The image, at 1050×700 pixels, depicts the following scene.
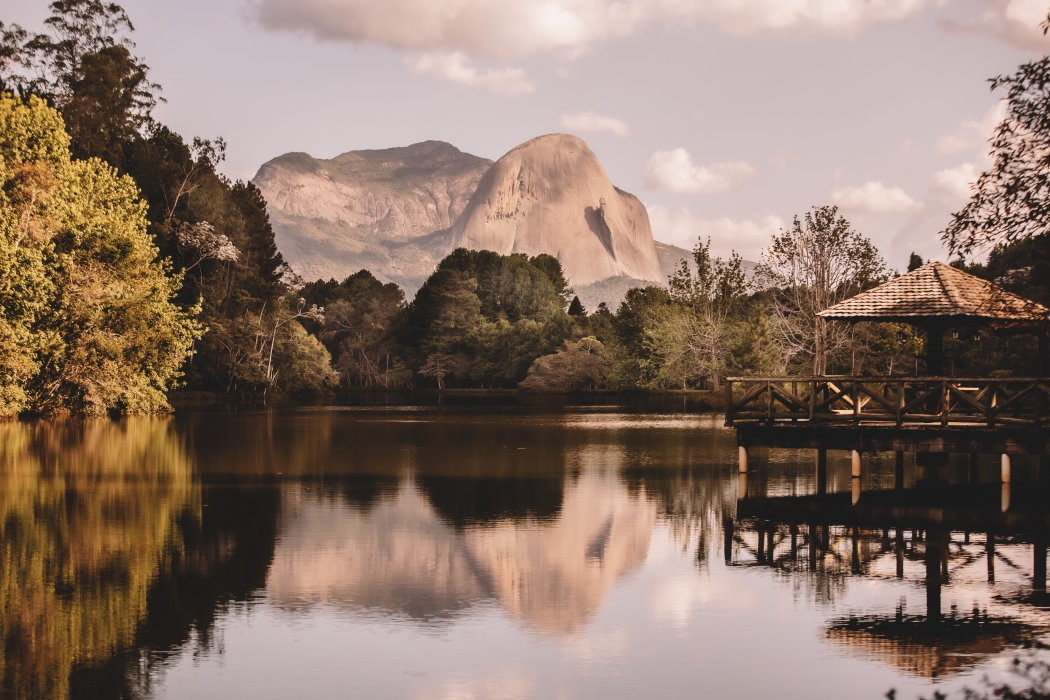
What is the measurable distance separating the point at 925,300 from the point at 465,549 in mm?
12176

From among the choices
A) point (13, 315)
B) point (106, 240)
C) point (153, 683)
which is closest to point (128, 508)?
point (153, 683)

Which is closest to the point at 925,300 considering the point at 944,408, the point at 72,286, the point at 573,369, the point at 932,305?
the point at 932,305

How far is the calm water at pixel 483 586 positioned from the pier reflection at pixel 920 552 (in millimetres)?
70

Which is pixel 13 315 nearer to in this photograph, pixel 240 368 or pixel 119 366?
pixel 119 366

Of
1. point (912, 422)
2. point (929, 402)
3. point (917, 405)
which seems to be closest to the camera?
point (917, 405)

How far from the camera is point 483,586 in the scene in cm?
1520

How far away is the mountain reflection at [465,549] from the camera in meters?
14.4

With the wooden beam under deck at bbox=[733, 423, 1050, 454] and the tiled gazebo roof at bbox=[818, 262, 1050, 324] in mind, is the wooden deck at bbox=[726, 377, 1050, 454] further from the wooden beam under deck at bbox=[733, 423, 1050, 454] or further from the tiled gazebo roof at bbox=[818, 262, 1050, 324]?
→ the tiled gazebo roof at bbox=[818, 262, 1050, 324]

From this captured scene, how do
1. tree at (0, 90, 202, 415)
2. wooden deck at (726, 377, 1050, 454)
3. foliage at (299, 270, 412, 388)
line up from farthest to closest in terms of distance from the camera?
foliage at (299, 270, 412, 388) < tree at (0, 90, 202, 415) < wooden deck at (726, 377, 1050, 454)

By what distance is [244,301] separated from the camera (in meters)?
74.8

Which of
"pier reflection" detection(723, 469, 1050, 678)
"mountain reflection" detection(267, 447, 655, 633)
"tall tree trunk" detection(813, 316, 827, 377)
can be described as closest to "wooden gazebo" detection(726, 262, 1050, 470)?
"pier reflection" detection(723, 469, 1050, 678)

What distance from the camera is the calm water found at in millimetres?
11133

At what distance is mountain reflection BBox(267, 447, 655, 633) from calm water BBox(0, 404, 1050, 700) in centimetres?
7

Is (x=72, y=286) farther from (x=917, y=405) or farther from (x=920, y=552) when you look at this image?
(x=920, y=552)
